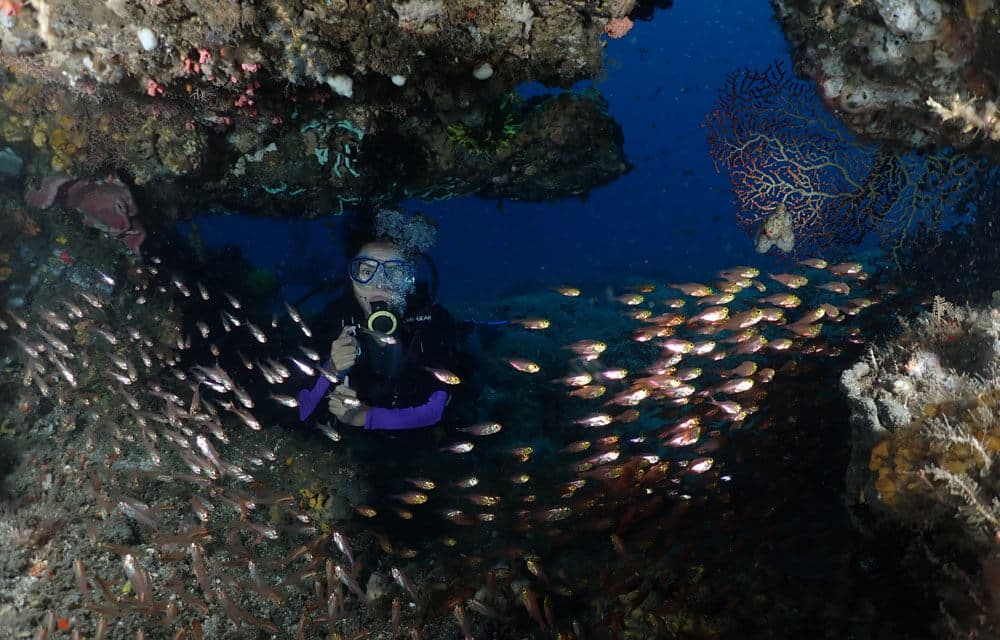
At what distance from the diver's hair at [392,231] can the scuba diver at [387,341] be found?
0.01 metres

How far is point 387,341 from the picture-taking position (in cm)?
638

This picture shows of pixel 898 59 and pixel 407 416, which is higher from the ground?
pixel 898 59

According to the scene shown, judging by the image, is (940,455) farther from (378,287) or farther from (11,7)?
(11,7)

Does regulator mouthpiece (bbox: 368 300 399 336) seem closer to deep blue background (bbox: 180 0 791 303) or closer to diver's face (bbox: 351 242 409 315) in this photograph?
diver's face (bbox: 351 242 409 315)

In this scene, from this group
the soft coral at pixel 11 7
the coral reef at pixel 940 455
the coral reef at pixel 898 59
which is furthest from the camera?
the soft coral at pixel 11 7

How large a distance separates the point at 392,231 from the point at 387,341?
2.09 meters

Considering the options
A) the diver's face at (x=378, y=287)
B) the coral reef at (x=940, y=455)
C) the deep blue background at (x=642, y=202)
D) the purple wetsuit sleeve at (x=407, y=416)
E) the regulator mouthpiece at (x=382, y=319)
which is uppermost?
the deep blue background at (x=642, y=202)

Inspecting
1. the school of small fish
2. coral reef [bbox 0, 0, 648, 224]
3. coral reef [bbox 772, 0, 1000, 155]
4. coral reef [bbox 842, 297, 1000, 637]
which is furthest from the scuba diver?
coral reef [bbox 772, 0, 1000, 155]

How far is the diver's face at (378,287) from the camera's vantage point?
681cm

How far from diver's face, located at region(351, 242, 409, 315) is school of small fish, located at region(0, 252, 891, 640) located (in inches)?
32.9

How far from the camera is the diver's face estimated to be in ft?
22.4

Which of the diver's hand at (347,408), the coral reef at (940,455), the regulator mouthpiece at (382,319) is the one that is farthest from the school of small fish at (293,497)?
the coral reef at (940,455)

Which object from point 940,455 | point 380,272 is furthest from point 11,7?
Answer: point 940,455

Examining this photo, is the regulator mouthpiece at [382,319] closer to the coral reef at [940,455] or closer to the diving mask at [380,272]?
the diving mask at [380,272]
